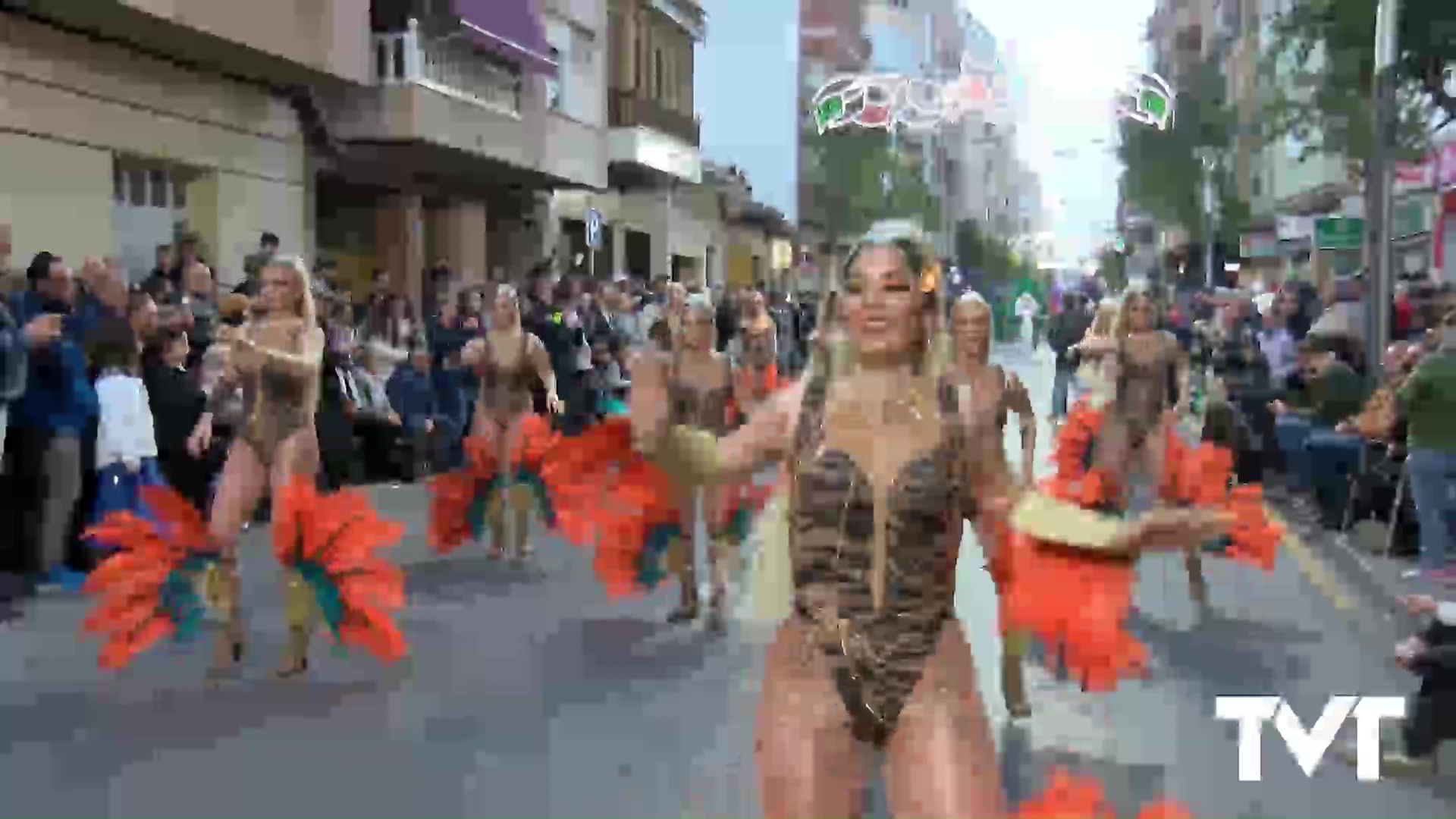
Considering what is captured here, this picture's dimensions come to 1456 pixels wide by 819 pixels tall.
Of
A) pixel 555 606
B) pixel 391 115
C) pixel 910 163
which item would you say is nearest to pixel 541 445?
pixel 555 606

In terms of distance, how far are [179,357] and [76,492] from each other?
1569 millimetres

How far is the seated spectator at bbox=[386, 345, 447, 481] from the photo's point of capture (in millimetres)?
18578

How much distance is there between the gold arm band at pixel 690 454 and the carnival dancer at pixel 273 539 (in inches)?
177

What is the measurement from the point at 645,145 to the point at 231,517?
34.0 m

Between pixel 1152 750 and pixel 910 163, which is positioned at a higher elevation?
pixel 910 163

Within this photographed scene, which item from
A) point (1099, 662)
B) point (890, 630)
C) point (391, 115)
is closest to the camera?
point (890, 630)

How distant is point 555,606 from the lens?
36.0 feet

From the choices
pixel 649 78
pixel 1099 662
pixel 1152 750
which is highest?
pixel 649 78

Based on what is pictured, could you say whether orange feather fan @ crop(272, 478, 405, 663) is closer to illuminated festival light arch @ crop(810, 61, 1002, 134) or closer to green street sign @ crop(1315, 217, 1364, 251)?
green street sign @ crop(1315, 217, 1364, 251)

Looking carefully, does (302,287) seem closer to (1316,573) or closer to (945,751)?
(945,751)

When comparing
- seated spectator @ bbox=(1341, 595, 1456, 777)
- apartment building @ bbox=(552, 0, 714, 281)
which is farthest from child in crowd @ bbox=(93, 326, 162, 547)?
apartment building @ bbox=(552, 0, 714, 281)

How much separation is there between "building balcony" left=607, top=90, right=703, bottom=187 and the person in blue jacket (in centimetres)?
3007

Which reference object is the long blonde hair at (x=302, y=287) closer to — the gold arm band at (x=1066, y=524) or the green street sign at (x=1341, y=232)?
the gold arm band at (x=1066, y=524)

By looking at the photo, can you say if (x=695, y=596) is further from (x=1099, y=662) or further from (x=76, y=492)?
(x=1099, y=662)
